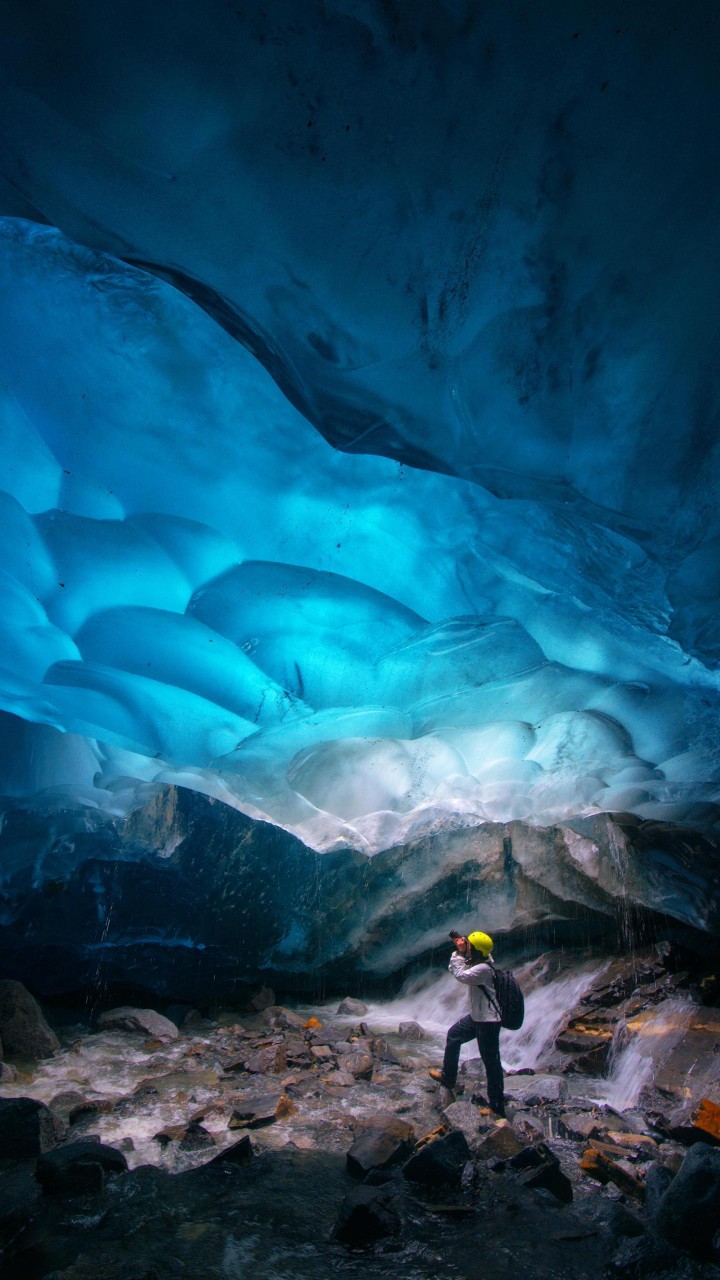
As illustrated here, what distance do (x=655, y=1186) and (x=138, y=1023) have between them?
676 centimetres

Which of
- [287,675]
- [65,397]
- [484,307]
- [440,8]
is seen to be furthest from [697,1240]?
[65,397]

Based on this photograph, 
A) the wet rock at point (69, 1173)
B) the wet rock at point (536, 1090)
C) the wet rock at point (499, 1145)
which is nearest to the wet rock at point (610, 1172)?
the wet rock at point (499, 1145)

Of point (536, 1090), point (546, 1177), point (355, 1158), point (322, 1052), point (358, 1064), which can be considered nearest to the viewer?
point (546, 1177)

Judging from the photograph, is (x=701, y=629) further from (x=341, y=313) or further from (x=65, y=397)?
(x=65, y=397)

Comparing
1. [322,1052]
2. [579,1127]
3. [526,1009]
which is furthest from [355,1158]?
[526,1009]

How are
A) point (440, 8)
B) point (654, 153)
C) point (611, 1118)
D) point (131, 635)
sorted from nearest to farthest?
1. point (440, 8)
2. point (654, 153)
3. point (611, 1118)
4. point (131, 635)

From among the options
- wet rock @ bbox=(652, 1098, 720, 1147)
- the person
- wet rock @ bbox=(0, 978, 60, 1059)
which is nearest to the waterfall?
wet rock @ bbox=(652, 1098, 720, 1147)

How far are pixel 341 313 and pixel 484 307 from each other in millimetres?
724

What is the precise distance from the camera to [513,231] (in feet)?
8.41

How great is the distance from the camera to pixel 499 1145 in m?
4.04

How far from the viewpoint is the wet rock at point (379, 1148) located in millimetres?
3807

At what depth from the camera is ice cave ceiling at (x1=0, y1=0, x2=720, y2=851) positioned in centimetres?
221

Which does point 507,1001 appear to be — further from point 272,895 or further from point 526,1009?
point 272,895

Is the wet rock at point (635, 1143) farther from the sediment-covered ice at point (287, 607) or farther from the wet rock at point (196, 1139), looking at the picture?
the wet rock at point (196, 1139)
